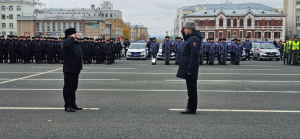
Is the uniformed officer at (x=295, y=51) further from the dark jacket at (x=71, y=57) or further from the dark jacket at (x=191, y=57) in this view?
the dark jacket at (x=71, y=57)

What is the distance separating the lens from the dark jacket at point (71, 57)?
788cm

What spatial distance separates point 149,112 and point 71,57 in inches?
82.5

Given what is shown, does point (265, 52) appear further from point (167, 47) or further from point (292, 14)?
point (292, 14)

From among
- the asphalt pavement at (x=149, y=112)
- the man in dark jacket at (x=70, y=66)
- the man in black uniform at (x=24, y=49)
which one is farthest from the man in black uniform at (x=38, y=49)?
the man in dark jacket at (x=70, y=66)

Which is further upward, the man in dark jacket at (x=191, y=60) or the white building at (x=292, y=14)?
the white building at (x=292, y=14)

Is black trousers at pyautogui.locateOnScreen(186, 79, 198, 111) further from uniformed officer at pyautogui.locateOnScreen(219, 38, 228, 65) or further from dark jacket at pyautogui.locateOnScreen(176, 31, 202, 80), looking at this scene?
uniformed officer at pyautogui.locateOnScreen(219, 38, 228, 65)

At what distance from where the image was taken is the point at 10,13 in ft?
375

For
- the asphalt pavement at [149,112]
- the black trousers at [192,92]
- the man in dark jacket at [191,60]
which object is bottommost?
the asphalt pavement at [149,112]

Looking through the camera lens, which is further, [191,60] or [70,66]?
[70,66]

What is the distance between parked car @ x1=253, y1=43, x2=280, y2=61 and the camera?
28950mm

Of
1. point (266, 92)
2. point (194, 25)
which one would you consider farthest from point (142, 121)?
point (266, 92)

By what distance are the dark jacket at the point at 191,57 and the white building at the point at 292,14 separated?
120752mm

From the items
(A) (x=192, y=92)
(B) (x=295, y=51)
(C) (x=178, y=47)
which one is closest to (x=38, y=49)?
(C) (x=178, y=47)

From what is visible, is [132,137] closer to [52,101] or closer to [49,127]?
[49,127]
